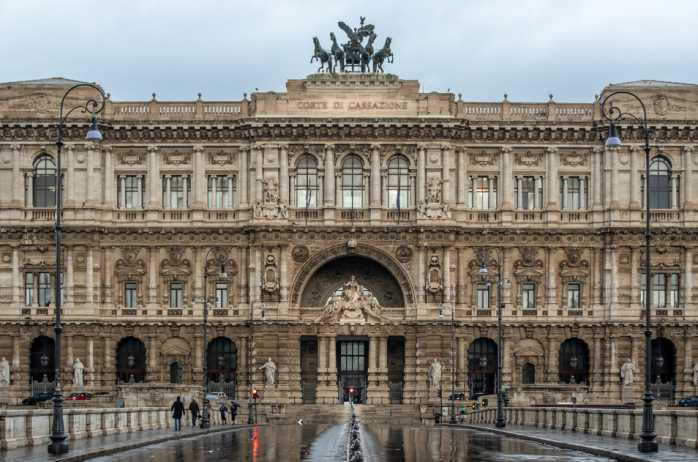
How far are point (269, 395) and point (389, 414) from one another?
9.27 m

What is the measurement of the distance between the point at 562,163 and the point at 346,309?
20.3 m

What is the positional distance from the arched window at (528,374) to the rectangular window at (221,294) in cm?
2328

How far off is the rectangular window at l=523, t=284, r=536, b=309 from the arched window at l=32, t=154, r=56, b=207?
121ft

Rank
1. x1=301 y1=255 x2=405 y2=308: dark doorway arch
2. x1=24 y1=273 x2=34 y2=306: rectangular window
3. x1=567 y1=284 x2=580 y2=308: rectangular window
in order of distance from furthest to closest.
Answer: x1=301 y1=255 x2=405 y2=308: dark doorway arch, x1=567 y1=284 x2=580 y2=308: rectangular window, x1=24 y1=273 x2=34 y2=306: rectangular window

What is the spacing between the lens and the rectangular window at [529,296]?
88.9m

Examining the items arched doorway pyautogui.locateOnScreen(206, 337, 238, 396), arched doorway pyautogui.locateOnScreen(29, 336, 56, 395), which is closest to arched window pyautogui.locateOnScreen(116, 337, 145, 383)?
arched doorway pyautogui.locateOnScreen(29, 336, 56, 395)

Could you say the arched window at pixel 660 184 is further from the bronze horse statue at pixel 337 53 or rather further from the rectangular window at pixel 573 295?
the bronze horse statue at pixel 337 53

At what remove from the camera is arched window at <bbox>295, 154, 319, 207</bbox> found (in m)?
88.8

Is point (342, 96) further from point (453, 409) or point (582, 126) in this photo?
point (453, 409)

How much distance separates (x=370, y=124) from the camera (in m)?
87.6

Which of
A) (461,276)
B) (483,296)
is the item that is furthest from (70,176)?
(483,296)

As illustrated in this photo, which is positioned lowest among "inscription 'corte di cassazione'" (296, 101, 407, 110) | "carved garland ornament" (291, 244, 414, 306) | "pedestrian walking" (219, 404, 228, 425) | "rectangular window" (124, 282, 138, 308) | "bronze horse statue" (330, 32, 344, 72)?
"pedestrian walking" (219, 404, 228, 425)

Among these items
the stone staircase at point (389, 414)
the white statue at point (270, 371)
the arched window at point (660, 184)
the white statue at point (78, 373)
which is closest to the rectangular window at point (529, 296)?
the arched window at point (660, 184)

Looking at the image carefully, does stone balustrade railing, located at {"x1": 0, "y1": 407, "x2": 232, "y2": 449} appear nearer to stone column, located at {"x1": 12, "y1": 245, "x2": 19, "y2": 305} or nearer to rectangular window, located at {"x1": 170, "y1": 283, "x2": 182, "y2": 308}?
rectangular window, located at {"x1": 170, "y1": 283, "x2": 182, "y2": 308}
